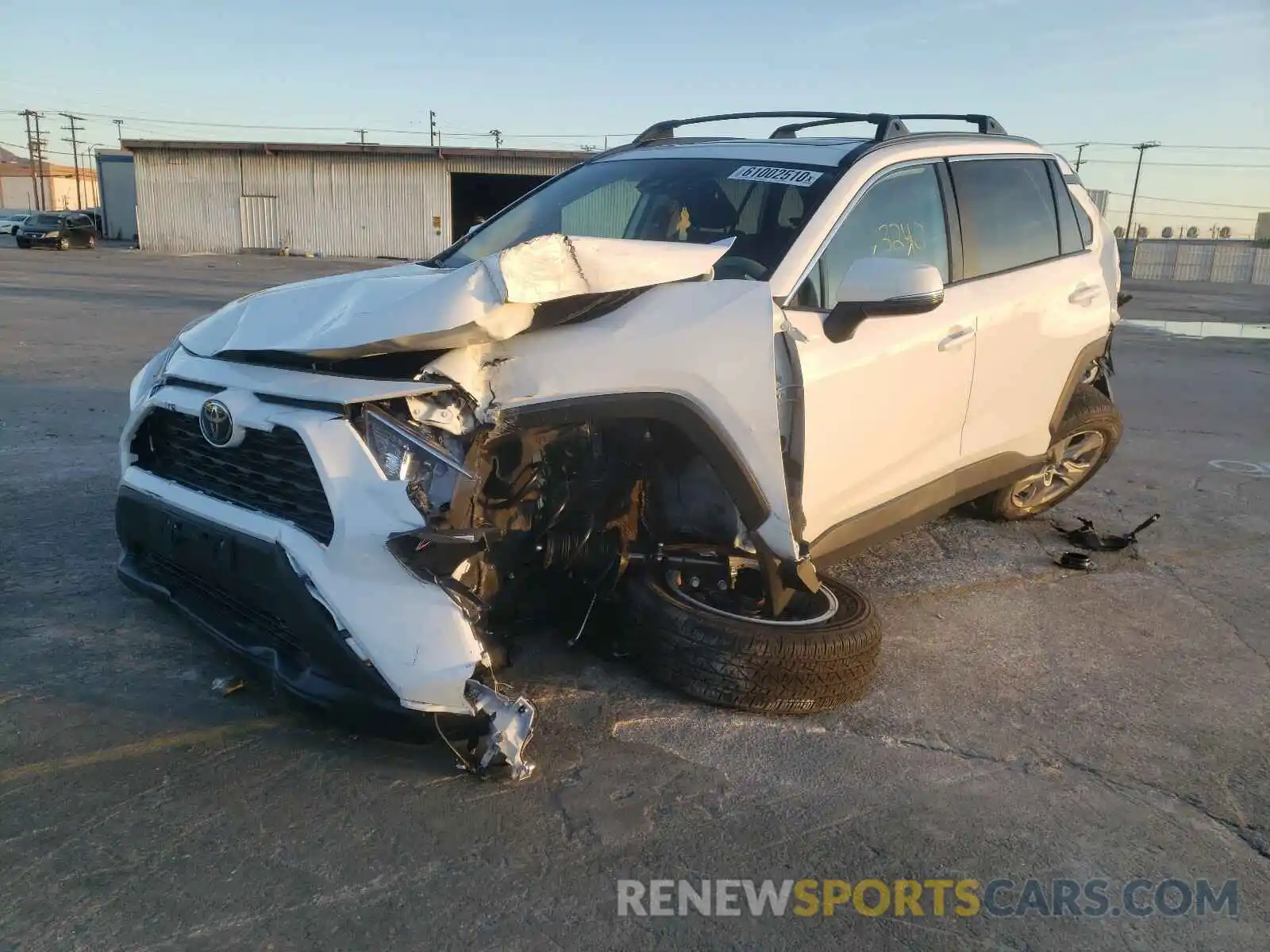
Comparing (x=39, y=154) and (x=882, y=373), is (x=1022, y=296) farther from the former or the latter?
(x=39, y=154)

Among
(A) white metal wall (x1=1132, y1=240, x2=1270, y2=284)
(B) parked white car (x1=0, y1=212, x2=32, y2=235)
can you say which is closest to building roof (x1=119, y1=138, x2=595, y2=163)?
(B) parked white car (x1=0, y1=212, x2=32, y2=235)

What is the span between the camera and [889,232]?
3.93 metres

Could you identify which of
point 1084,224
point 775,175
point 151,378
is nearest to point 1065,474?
point 1084,224

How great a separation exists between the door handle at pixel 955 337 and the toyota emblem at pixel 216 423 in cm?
263

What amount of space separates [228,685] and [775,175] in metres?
2.74

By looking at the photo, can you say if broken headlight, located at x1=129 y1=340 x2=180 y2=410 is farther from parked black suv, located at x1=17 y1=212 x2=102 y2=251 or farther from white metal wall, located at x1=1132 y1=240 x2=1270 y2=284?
white metal wall, located at x1=1132 y1=240 x2=1270 y2=284

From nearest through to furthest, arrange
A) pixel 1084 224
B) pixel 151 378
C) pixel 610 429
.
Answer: pixel 610 429
pixel 151 378
pixel 1084 224

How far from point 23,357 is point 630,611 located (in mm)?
9346

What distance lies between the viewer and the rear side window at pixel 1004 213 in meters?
4.30

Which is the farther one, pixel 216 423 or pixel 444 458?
pixel 216 423

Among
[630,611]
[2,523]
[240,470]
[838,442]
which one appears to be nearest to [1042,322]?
[838,442]

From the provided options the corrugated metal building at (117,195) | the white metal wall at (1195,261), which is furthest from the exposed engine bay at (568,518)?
the corrugated metal building at (117,195)

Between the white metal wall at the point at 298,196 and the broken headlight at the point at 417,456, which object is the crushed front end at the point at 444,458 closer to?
the broken headlight at the point at 417,456

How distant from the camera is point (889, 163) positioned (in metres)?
3.93
